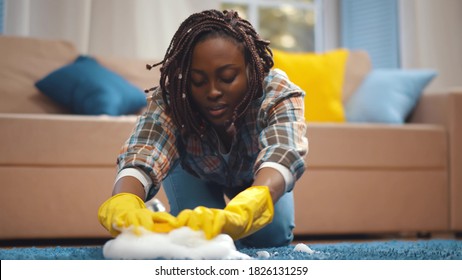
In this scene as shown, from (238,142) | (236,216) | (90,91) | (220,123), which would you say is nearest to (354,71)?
(90,91)

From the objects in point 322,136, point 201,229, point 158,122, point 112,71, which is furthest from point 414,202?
point 201,229

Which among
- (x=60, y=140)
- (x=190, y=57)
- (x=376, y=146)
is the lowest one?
(x=376, y=146)

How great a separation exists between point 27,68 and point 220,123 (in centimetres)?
173

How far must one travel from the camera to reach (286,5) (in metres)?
4.55

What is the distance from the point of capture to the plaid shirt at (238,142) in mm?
1294

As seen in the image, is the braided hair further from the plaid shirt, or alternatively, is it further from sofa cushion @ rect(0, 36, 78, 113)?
sofa cushion @ rect(0, 36, 78, 113)

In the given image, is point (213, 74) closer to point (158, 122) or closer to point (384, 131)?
point (158, 122)

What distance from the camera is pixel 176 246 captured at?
3.44ft

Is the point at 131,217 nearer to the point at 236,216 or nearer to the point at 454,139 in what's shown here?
the point at 236,216

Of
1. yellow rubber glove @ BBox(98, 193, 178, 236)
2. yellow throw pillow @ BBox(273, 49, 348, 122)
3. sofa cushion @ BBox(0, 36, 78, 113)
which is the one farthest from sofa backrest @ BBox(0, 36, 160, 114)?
yellow rubber glove @ BBox(98, 193, 178, 236)

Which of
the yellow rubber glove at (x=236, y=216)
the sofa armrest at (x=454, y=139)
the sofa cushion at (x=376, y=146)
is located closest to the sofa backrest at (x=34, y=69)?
the sofa cushion at (x=376, y=146)

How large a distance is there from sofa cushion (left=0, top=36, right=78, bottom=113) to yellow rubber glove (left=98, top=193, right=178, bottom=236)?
174 cm

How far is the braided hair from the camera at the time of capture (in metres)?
1.32
